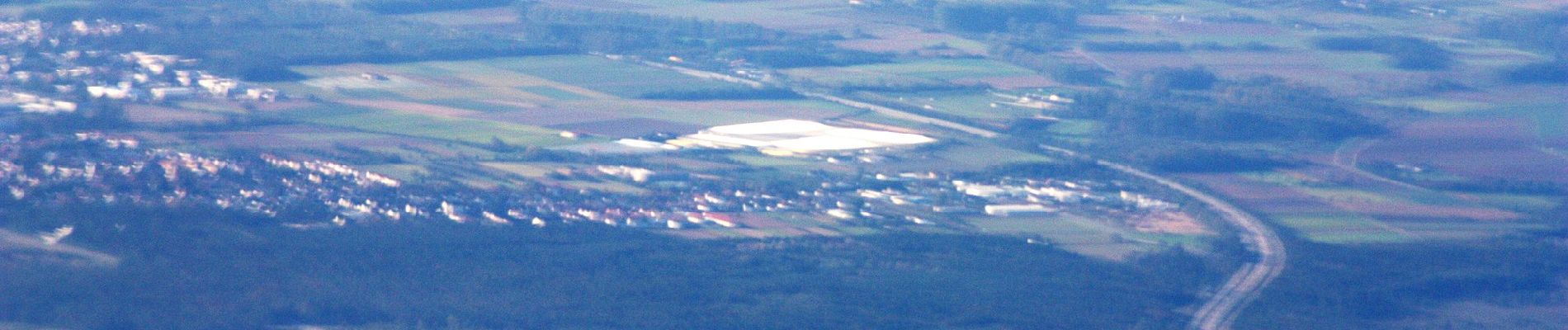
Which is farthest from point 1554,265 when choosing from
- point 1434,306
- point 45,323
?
point 45,323

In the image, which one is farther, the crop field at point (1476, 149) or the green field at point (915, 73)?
the green field at point (915, 73)

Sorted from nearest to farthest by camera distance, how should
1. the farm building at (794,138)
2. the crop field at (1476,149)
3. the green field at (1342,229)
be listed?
the green field at (1342,229), the farm building at (794,138), the crop field at (1476,149)

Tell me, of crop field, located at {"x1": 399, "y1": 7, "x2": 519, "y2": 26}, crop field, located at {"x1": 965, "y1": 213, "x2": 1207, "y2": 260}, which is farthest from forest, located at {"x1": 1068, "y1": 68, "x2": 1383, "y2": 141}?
crop field, located at {"x1": 399, "y1": 7, "x2": 519, "y2": 26}

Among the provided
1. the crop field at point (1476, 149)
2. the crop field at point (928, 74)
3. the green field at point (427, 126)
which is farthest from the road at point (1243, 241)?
the green field at point (427, 126)

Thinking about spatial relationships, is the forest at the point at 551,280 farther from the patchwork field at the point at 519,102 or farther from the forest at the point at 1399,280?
the patchwork field at the point at 519,102

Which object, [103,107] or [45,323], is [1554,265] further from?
[103,107]

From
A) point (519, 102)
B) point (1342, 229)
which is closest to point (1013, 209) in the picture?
point (1342, 229)

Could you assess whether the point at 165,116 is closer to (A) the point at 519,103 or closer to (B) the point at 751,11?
(A) the point at 519,103
